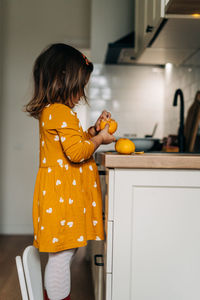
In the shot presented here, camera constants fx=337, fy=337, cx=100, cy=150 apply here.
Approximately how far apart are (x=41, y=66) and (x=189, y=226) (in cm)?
78

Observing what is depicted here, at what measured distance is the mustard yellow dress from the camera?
1159 mm

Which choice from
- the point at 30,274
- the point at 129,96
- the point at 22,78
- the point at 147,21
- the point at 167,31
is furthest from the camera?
the point at 22,78

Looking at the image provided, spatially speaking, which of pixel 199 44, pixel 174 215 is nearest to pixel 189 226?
pixel 174 215

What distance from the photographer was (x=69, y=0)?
3479mm

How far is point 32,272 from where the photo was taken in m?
1.28

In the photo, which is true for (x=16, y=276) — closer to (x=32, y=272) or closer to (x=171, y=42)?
(x=32, y=272)

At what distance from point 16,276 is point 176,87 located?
68.1 inches

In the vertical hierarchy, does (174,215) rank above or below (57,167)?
below

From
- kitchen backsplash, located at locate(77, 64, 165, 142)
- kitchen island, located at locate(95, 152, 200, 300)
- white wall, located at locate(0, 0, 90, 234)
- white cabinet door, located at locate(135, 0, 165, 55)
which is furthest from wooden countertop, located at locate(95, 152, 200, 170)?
white wall, located at locate(0, 0, 90, 234)

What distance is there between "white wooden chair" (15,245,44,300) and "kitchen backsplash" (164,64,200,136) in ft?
4.60

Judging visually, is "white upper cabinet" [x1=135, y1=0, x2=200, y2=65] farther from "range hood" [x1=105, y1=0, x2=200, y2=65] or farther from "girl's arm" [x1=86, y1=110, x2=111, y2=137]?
"girl's arm" [x1=86, y1=110, x2=111, y2=137]

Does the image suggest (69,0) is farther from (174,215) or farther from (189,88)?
(174,215)

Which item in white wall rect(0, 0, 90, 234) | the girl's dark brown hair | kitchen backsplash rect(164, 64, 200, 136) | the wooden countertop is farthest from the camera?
white wall rect(0, 0, 90, 234)

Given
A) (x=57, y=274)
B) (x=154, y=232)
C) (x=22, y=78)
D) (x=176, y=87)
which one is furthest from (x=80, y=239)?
(x=22, y=78)
